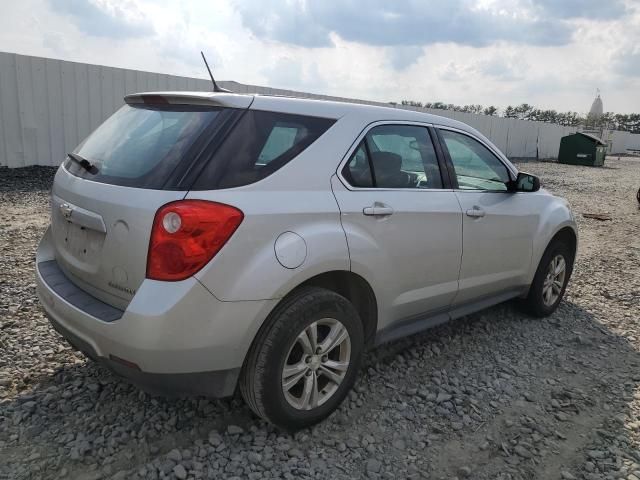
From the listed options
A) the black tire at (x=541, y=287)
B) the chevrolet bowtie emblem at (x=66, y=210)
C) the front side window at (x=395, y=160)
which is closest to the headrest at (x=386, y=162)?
the front side window at (x=395, y=160)

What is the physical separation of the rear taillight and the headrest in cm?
114

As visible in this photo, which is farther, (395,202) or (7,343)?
(7,343)

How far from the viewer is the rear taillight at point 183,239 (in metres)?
2.15

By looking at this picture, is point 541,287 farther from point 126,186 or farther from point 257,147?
point 126,186

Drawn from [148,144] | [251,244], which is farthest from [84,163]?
[251,244]

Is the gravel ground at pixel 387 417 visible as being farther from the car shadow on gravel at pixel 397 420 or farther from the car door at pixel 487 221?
the car door at pixel 487 221

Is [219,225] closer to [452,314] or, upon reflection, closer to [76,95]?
[452,314]

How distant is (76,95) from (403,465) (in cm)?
1074

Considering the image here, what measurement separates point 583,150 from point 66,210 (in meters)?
29.8

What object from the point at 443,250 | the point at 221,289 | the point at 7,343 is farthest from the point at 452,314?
the point at 7,343

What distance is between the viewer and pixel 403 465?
2562mm

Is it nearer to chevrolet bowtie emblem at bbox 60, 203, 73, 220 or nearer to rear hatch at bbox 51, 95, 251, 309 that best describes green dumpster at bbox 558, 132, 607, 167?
rear hatch at bbox 51, 95, 251, 309

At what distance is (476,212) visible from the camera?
11.4ft

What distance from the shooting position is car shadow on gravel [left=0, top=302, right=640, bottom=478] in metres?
2.54
